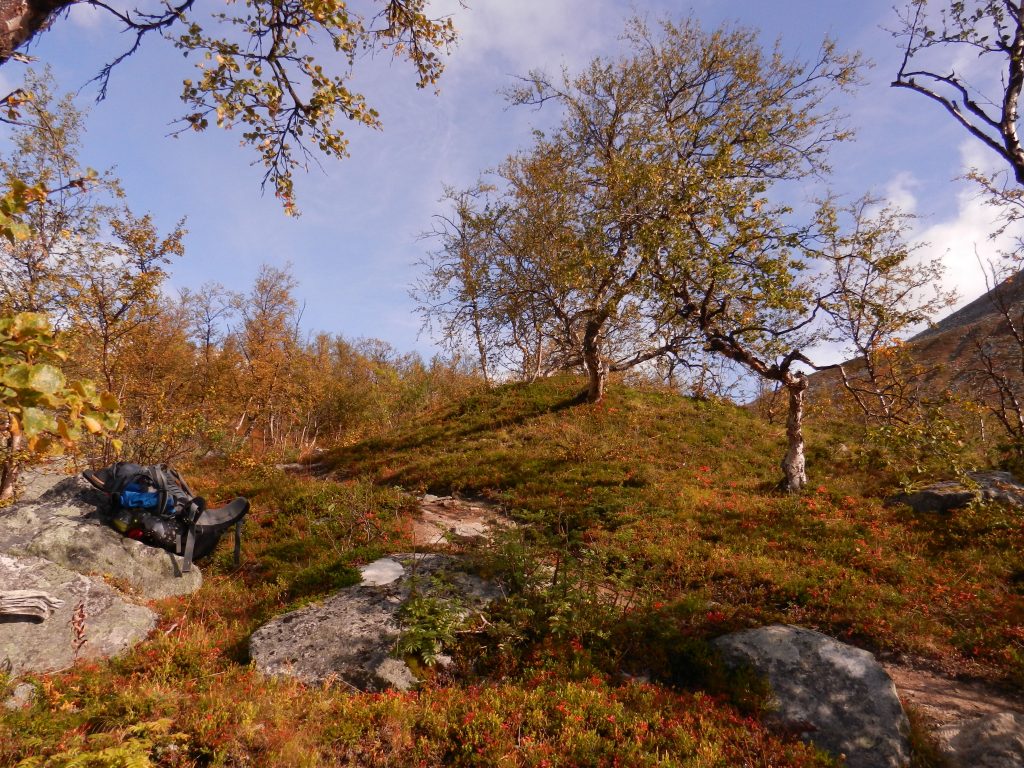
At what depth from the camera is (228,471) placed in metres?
17.7

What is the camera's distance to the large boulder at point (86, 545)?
8.78m

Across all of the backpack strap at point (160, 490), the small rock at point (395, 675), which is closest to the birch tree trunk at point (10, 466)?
the backpack strap at point (160, 490)

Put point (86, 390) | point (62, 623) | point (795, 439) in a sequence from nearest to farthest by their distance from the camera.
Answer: point (86, 390) → point (62, 623) → point (795, 439)

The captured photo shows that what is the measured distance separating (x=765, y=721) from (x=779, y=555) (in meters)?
5.45

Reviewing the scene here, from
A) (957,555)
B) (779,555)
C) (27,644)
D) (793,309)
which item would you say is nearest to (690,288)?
(793,309)

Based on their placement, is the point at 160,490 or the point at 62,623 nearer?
the point at 62,623

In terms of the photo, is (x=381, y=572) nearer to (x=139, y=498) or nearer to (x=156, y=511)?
(x=156, y=511)

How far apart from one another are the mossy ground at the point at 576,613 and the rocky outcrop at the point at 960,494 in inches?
21.6

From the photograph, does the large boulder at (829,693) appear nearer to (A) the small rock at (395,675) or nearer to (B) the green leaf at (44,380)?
(A) the small rock at (395,675)

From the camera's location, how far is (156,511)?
10.1 meters

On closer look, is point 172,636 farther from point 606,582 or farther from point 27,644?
point 606,582

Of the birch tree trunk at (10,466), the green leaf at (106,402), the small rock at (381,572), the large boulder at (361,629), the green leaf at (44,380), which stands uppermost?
the birch tree trunk at (10,466)

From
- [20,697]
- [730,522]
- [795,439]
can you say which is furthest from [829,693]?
[20,697]

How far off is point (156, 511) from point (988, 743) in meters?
14.0
